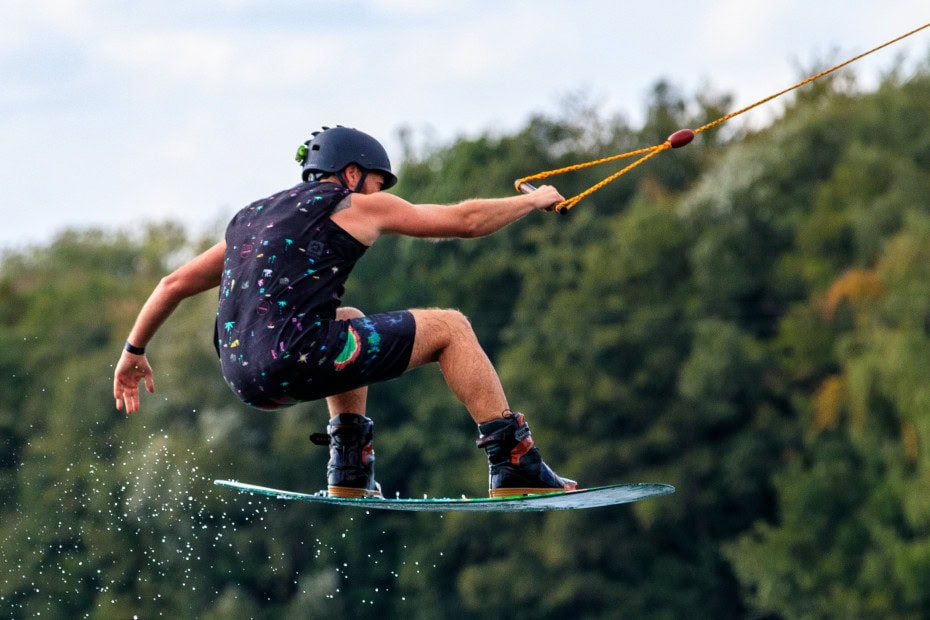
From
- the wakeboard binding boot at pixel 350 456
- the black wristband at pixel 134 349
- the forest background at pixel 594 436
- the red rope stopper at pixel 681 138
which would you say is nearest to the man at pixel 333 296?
the wakeboard binding boot at pixel 350 456

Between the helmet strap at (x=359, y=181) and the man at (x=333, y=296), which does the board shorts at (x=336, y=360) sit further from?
the helmet strap at (x=359, y=181)

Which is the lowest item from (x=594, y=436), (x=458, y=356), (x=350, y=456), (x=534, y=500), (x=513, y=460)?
(x=534, y=500)

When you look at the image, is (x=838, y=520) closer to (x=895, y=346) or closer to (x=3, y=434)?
(x=895, y=346)

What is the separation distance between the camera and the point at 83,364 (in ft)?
154

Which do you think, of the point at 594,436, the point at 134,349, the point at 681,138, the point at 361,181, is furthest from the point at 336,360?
the point at 594,436

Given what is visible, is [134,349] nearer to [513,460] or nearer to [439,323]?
[439,323]

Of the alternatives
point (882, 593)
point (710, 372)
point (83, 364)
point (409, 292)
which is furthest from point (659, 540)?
point (83, 364)

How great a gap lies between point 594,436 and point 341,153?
114 feet

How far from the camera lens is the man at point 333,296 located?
27.1 feet

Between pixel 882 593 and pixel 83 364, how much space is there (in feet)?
69.3

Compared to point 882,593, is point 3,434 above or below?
above

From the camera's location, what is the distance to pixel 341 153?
8562mm

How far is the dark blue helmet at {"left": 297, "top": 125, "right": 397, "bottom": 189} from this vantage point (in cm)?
855

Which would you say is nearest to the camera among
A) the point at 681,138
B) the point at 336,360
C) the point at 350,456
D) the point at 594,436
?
the point at 336,360
